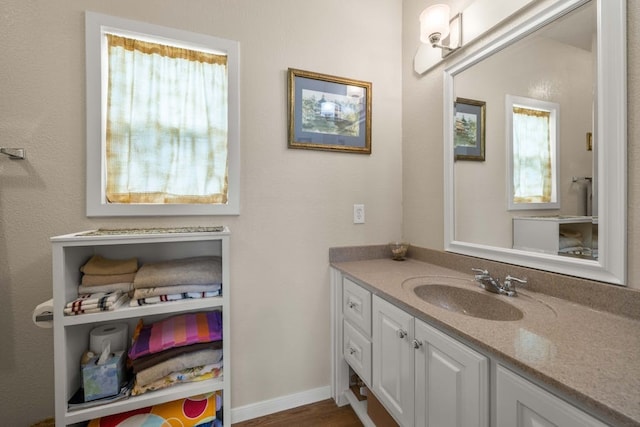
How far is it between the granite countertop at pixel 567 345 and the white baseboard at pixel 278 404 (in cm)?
98

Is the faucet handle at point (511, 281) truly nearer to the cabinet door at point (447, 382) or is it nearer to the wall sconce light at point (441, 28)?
the cabinet door at point (447, 382)

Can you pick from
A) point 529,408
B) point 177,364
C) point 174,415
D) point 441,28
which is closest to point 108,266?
point 177,364

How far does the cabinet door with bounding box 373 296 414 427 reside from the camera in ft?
3.28

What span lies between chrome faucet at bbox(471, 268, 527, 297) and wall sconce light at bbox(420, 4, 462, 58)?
46.9 inches

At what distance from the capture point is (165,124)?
1370 millimetres

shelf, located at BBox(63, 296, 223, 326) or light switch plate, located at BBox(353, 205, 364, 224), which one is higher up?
light switch plate, located at BBox(353, 205, 364, 224)

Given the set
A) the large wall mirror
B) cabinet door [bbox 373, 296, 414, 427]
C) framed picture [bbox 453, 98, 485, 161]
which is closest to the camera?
the large wall mirror

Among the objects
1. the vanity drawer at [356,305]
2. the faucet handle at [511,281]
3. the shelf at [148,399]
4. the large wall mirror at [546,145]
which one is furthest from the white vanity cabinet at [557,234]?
the shelf at [148,399]

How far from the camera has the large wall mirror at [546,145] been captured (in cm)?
85

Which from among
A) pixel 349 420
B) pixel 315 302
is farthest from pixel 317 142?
pixel 349 420

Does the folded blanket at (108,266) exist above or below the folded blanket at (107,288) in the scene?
above

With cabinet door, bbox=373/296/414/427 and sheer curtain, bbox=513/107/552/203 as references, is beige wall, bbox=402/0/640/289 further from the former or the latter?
cabinet door, bbox=373/296/414/427

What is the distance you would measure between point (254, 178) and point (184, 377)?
3.37 feet

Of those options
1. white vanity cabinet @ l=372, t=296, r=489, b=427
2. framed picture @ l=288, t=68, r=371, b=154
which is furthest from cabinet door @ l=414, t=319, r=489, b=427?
framed picture @ l=288, t=68, r=371, b=154
